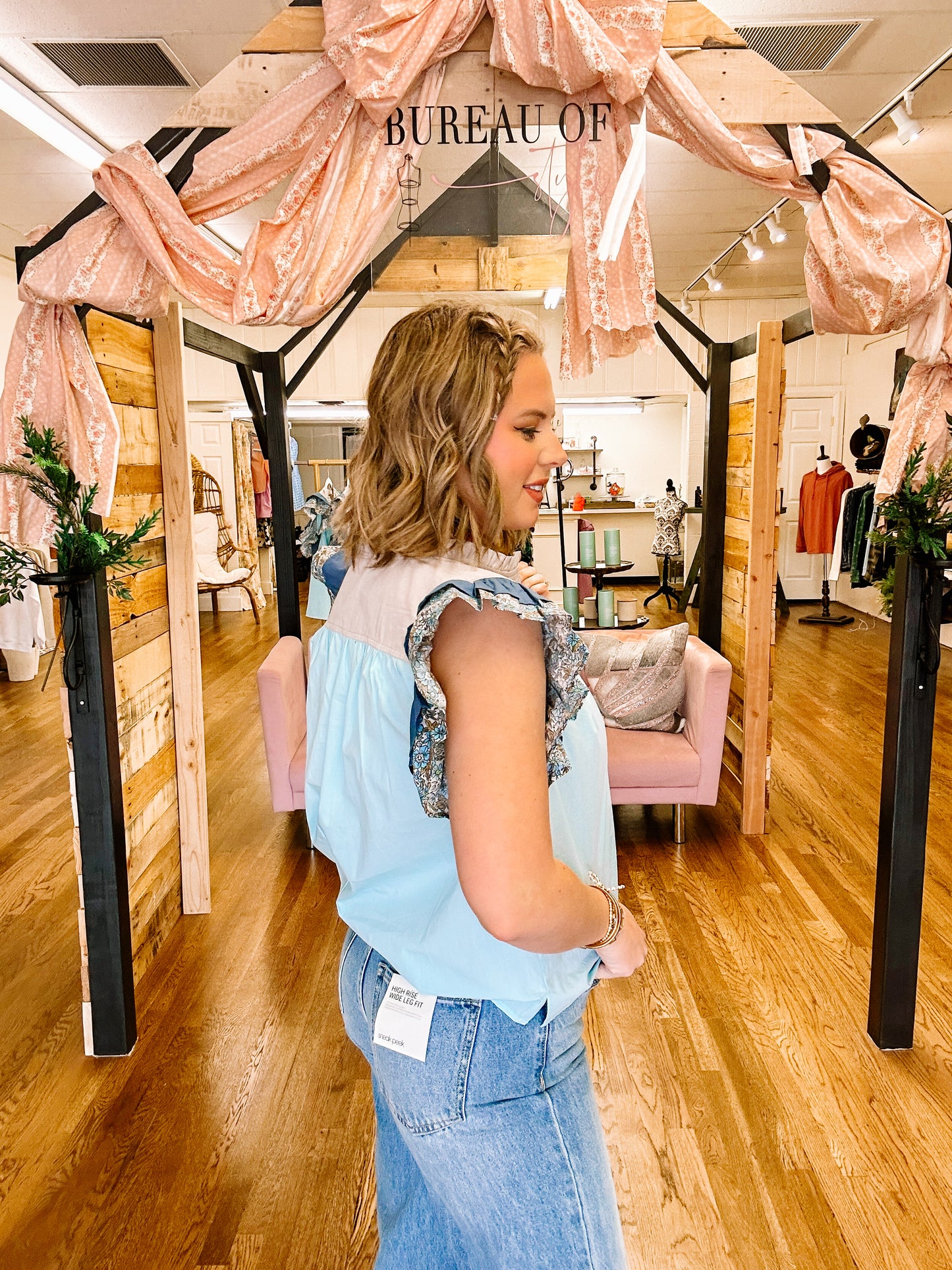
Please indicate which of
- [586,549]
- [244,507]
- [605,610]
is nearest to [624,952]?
[605,610]

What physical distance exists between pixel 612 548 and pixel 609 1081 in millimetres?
3992

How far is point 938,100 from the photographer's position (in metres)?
4.92

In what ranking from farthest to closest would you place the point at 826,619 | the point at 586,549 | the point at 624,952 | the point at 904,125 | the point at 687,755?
the point at 826,619, the point at 586,549, the point at 904,125, the point at 687,755, the point at 624,952

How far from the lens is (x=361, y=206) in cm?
227

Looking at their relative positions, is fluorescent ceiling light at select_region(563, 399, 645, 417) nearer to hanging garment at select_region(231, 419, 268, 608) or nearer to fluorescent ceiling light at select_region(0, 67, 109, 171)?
hanging garment at select_region(231, 419, 268, 608)

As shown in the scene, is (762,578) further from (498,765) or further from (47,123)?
(47,123)

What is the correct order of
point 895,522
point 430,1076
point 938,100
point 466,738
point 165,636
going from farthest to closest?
point 938,100
point 165,636
point 895,522
point 430,1076
point 466,738

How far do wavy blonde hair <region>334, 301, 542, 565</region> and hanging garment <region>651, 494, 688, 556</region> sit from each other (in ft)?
31.9

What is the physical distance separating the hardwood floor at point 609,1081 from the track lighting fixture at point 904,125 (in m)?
3.40

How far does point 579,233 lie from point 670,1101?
208 centimetres

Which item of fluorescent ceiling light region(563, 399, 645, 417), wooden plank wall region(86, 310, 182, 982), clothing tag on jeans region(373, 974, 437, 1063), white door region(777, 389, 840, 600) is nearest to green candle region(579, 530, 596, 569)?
wooden plank wall region(86, 310, 182, 982)

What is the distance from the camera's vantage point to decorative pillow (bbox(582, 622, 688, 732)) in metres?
3.90

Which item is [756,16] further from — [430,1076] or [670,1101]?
[430,1076]

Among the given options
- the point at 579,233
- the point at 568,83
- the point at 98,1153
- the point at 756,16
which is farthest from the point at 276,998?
the point at 756,16
